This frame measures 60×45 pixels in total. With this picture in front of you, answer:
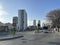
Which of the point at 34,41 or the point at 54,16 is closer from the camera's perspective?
the point at 34,41

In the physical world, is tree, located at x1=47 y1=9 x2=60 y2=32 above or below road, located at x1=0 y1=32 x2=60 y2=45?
above

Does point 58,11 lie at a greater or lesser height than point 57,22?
greater

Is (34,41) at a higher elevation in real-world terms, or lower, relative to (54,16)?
lower

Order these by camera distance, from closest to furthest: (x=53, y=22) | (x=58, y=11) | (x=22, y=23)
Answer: (x=58, y=11) < (x=53, y=22) < (x=22, y=23)

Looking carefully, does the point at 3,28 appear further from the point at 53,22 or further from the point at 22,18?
the point at 22,18

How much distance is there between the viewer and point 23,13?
448ft

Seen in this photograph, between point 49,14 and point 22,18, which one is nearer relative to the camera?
point 49,14

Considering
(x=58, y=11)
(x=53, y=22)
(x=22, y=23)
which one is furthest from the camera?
(x=22, y=23)

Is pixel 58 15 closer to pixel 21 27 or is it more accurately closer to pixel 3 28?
pixel 3 28

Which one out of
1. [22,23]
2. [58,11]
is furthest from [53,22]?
[22,23]

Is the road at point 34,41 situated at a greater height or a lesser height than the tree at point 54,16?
lesser

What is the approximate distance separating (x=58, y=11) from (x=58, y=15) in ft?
7.35

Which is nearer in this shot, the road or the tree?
the road

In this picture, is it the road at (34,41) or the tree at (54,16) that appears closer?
the road at (34,41)
